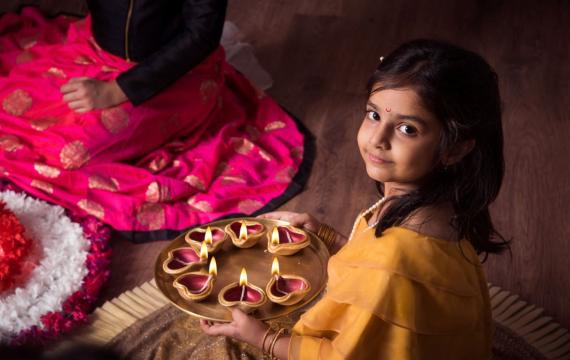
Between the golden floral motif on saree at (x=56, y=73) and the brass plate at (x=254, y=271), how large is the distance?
0.94m

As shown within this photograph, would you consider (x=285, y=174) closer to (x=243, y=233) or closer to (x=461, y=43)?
(x=243, y=233)

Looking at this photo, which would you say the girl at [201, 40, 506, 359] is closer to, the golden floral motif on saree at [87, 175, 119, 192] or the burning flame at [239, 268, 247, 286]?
the burning flame at [239, 268, 247, 286]

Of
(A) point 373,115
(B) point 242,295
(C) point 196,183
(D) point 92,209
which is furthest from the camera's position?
(C) point 196,183

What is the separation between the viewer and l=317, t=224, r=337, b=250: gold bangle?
67.6 inches

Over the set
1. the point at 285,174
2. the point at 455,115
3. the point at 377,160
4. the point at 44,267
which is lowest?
the point at 44,267

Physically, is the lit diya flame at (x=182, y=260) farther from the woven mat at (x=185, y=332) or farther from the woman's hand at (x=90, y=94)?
the woman's hand at (x=90, y=94)

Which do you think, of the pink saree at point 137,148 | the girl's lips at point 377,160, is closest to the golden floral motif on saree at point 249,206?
the pink saree at point 137,148

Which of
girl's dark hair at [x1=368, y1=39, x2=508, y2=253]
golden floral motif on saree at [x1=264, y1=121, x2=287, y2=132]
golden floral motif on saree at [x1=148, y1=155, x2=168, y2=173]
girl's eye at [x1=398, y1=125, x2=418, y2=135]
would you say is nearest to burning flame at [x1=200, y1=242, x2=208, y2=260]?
girl's dark hair at [x1=368, y1=39, x2=508, y2=253]

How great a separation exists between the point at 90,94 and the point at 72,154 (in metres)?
0.20

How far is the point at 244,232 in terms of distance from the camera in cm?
163

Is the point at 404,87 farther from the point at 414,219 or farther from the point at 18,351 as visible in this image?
the point at 18,351

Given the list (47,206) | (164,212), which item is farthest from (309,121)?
(47,206)

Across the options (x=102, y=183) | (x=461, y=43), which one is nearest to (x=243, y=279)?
(x=102, y=183)

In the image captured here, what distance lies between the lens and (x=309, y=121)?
106 inches
